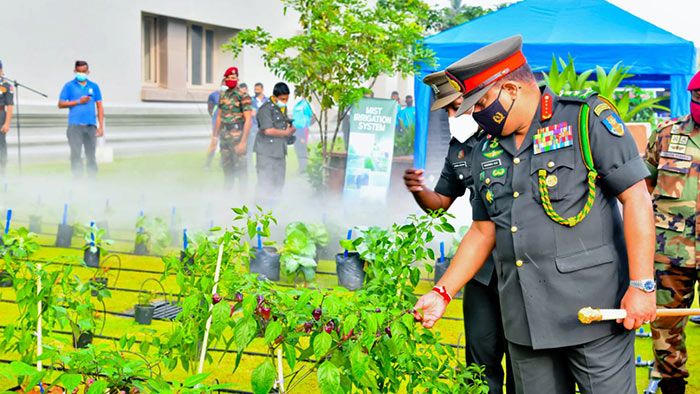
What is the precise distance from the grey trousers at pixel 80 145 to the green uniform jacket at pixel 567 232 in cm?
1067

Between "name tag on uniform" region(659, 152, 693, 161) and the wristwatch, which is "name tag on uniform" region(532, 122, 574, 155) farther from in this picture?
"name tag on uniform" region(659, 152, 693, 161)

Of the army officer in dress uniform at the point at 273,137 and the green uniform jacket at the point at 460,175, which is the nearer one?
the green uniform jacket at the point at 460,175

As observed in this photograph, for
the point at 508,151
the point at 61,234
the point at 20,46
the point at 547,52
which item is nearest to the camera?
the point at 508,151

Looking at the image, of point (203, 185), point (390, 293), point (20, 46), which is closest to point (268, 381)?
point (390, 293)

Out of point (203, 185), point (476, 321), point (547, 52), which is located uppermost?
point (547, 52)

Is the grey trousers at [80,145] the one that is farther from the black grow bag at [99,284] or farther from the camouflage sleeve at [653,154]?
the camouflage sleeve at [653,154]

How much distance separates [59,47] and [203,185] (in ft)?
12.3

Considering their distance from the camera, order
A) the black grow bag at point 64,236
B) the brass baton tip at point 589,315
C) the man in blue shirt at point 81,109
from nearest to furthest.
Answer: the brass baton tip at point 589,315, the black grow bag at point 64,236, the man in blue shirt at point 81,109

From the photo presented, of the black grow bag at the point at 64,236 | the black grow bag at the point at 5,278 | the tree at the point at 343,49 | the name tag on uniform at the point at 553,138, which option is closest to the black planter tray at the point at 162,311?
the black grow bag at the point at 5,278

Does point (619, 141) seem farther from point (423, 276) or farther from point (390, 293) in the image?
point (423, 276)

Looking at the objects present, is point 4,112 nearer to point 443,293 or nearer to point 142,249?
point 142,249

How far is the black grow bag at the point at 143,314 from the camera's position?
527 cm

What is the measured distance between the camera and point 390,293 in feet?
9.78

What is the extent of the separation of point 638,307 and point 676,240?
1696 mm
